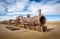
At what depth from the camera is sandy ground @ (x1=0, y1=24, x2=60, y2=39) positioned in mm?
2195

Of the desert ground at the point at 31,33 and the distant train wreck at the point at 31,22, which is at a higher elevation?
the distant train wreck at the point at 31,22

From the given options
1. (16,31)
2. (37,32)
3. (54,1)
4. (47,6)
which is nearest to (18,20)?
(16,31)

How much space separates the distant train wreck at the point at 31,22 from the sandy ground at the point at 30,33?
68 millimetres

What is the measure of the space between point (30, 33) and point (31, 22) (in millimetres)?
187

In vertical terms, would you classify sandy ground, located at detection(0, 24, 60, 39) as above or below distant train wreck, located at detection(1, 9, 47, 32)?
below

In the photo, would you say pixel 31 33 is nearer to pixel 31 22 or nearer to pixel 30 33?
pixel 30 33

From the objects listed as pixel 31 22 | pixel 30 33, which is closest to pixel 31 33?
pixel 30 33

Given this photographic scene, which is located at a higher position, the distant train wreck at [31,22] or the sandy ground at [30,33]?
the distant train wreck at [31,22]

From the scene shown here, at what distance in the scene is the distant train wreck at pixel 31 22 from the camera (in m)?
2.22

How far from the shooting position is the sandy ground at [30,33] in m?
2.20

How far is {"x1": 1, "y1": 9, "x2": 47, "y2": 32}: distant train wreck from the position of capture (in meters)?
2.22

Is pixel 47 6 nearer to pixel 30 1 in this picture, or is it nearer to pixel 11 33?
pixel 30 1

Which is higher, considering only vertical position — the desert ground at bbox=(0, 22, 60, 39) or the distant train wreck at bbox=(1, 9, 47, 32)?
the distant train wreck at bbox=(1, 9, 47, 32)

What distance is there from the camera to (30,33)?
2232 mm
